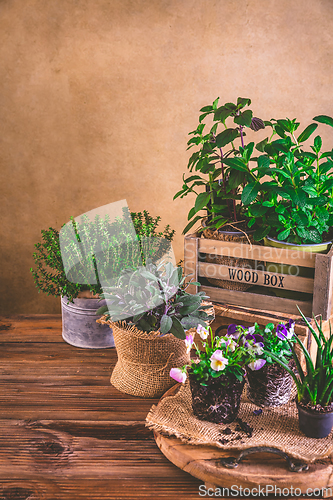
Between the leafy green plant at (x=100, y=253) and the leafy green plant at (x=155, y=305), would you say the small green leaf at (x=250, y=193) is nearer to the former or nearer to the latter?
the leafy green plant at (x=155, y=305)

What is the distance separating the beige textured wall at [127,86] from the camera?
1965 millimetres

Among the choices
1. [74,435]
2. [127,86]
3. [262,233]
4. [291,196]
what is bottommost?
[74,435]

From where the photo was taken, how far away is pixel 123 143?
2162mm

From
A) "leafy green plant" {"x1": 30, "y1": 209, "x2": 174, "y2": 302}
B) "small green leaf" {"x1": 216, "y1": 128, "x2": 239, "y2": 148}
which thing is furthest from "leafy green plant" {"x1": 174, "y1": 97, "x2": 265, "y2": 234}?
"leafy green plant" {"x1": 30, "y1": 209, "x2": 174, "y2": 302}

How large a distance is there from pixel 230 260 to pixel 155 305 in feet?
1.19

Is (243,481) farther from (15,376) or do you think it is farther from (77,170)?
(77,170)

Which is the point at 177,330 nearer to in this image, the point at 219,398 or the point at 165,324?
the point at 165,324

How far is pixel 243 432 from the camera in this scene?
1001 millimetres

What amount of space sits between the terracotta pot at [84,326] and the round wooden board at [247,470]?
661mm

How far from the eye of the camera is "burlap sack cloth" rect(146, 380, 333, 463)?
3.08 ft

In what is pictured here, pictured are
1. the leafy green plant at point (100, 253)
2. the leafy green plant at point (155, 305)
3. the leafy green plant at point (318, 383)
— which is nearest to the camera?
the leafy green plant at point (318, 383)

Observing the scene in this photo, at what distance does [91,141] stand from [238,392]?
62.9 inches

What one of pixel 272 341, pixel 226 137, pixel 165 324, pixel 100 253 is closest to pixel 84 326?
pixel 100 253

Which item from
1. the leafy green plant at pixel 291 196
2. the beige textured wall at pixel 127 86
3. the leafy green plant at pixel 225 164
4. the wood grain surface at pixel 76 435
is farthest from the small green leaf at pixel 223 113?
the beige textured wall at pixel 127 86
